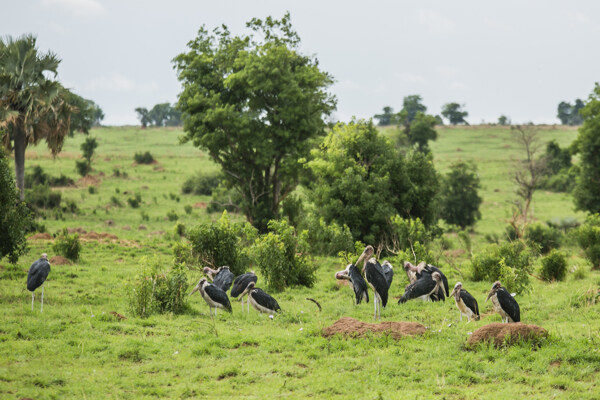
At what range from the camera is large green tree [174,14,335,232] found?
32188 mm

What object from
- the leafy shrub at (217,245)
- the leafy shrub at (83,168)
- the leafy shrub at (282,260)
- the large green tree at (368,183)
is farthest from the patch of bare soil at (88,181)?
the leafy shrub at (282,260)

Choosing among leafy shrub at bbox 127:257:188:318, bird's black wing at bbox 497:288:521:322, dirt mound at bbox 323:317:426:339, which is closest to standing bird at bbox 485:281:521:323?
bird's black wing at bbox 497:288:521:322

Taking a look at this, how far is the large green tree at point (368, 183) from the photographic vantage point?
2722 cm

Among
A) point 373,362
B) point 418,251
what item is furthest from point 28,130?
point 373,362

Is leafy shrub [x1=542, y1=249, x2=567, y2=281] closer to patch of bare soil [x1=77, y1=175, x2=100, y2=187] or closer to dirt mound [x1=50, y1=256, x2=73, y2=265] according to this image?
dirt mound [x1=50, y1=256, x2=73, y2=265]

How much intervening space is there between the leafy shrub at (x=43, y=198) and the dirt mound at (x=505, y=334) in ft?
120

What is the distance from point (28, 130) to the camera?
28.2m

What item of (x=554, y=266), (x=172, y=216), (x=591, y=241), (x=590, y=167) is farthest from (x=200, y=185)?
(x=554, y=266)

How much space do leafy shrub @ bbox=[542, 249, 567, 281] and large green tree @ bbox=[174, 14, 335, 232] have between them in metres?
15.5

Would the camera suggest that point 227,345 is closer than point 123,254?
Yes

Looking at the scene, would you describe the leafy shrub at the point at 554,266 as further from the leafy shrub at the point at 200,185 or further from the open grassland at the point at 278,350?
the leafy shrub at the point at 200,185

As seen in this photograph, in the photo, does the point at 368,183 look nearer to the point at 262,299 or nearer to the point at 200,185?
the point at 262,299

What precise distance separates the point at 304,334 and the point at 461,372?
385 centimetres

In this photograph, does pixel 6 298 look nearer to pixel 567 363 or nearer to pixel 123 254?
pixel 123 254
